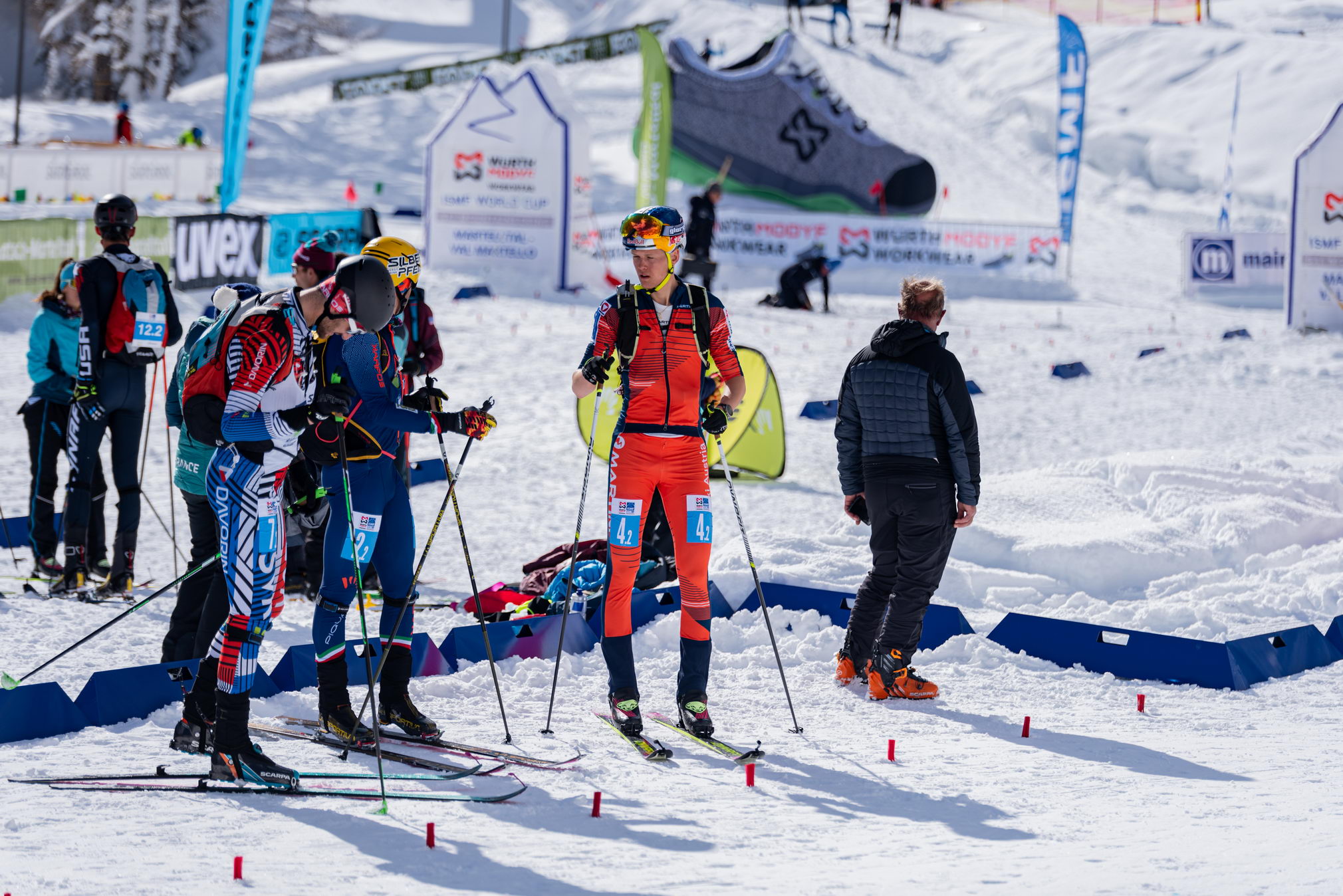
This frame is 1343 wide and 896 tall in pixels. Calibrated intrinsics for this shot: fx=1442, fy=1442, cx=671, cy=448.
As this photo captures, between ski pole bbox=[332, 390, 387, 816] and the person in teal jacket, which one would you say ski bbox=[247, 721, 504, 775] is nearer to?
ski pole bbox=[332, 390, 387, 816]

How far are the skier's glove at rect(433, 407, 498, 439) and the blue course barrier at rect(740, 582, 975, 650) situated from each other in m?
2.36

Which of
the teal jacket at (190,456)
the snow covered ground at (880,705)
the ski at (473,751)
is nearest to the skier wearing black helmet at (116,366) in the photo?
the snow covered ground at (880,705)

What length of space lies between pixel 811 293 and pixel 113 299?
16.9 m

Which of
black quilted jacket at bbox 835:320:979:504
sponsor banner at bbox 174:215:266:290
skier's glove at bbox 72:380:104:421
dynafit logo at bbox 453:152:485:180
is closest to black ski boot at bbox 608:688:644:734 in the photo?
black quilted jacket at bbox 835:320:979:504

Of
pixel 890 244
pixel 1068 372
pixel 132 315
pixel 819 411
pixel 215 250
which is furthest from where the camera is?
pixel 890 244

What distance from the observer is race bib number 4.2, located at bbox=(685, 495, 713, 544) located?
18.3 ft

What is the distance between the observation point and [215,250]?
18.1m

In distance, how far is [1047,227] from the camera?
79.6 ft

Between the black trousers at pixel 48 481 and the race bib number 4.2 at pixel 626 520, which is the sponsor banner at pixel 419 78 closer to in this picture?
the black trousers at pixel 48 481

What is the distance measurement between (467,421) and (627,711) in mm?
1345

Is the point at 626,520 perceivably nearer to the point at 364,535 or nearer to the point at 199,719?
the point at 364,535

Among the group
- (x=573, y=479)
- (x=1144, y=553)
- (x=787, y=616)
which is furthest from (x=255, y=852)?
(x=573, y=479)

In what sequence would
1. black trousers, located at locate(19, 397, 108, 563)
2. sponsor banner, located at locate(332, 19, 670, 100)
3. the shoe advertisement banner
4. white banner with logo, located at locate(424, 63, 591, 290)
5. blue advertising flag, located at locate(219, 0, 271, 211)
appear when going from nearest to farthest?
Answer: black trousers, located at locate(19, 397, 108, 563), blue advertising flag, located at locate(219, 0, 271, 211), the shoe advertisement banner, white banner with logo, located at locate(424, 63, 591, 290), sponsor banner, located at locate(332, 19, 670, 100)

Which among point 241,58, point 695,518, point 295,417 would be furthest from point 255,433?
point 241,58
